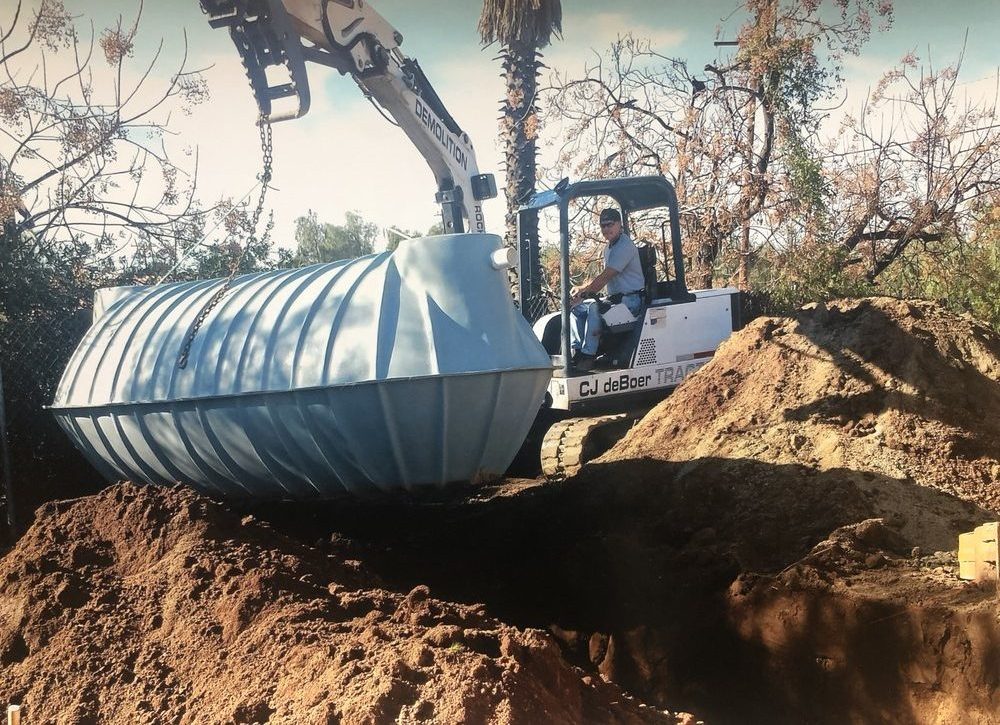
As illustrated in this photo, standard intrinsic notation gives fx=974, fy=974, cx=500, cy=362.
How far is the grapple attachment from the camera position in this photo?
7.82m

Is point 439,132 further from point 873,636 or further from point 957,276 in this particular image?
point 957,276

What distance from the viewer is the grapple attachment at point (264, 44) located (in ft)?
25.7

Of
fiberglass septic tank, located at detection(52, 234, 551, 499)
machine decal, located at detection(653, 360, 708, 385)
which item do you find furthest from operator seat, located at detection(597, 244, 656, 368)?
fiberglass septic tank, located at detection(52, 234, 551, 499)

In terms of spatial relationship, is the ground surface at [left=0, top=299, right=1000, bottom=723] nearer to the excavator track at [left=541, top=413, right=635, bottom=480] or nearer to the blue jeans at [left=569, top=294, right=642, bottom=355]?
the excavator track at [left=541, top=413, right=635, bottom=480]

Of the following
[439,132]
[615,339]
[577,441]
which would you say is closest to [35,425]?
[439,132]

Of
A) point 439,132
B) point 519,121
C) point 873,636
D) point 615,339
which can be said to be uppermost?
point 519,121

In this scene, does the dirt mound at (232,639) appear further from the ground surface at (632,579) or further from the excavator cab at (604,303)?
the excavator cab at (604,303)

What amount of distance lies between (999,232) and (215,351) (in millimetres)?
10498

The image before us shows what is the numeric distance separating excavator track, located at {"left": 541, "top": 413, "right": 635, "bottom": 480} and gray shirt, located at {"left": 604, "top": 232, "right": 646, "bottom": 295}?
49.1 inches

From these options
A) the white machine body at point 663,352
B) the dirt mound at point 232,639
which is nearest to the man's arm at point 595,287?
the white machine body at point 663,352

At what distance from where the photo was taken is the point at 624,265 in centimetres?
938

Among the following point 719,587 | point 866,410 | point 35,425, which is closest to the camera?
point 719,587

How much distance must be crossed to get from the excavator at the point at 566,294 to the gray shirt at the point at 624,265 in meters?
0.16

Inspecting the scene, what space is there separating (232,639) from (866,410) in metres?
5.14
